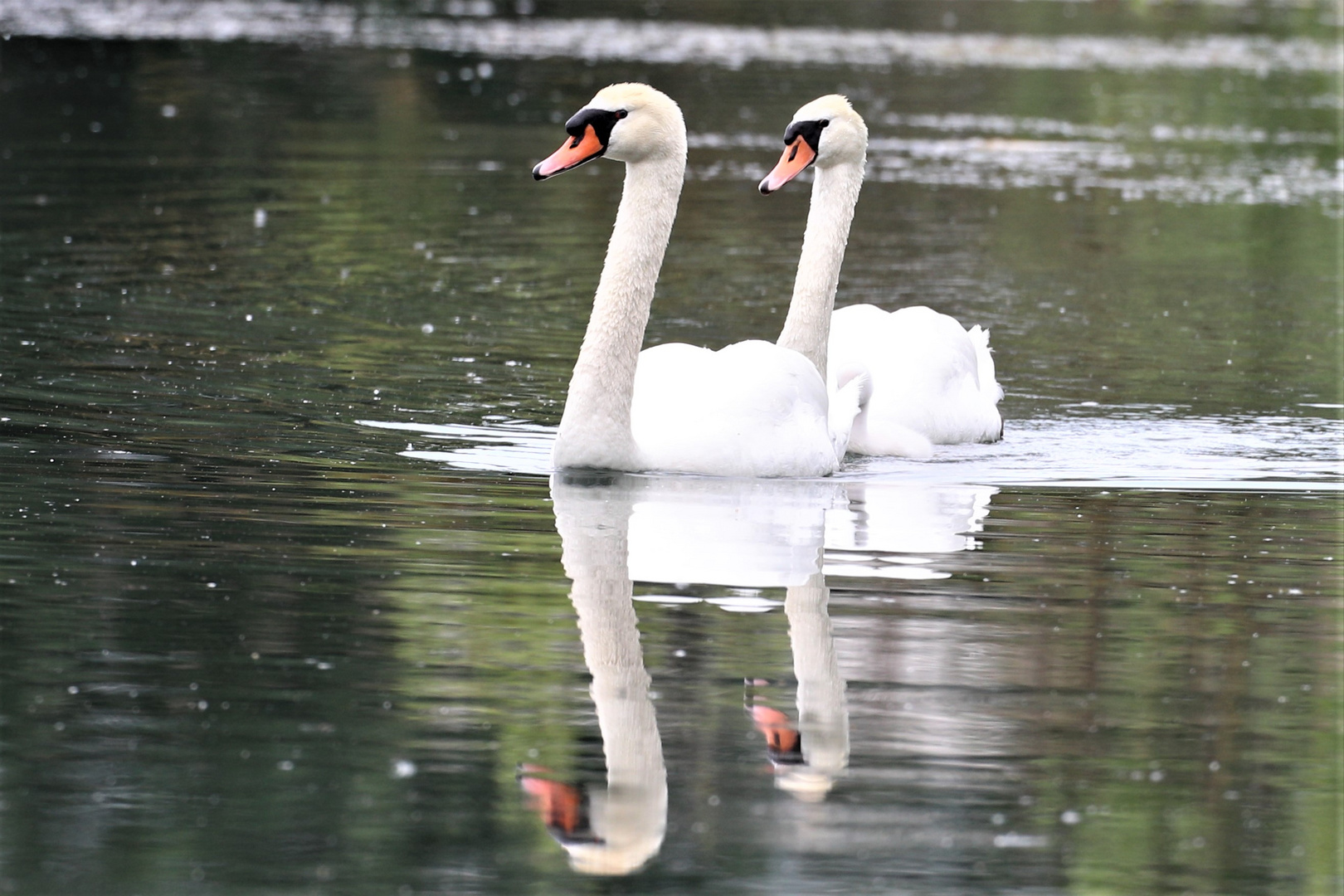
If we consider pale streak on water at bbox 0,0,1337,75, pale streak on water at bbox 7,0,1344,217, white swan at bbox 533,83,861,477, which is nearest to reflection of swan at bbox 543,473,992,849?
white swan at bbox 533,83,861,477

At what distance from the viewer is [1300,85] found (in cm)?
4025

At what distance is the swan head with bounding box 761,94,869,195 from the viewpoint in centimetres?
1226

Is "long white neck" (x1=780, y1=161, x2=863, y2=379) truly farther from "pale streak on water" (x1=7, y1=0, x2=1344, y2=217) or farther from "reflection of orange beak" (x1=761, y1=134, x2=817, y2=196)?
"pale streak on water" (x1=7, y1=0, x2=1344, y2=217)

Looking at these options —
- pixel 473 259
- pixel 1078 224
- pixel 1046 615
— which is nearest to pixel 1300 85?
pixel 1078 224

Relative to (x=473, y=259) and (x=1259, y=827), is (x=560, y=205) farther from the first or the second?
(x=1259, y=827)

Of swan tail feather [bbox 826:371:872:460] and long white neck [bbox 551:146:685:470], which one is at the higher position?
long white neck [bbox 551:146:685:470]

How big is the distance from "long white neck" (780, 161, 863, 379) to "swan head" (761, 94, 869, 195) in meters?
0.09

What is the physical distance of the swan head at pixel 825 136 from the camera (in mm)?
12258

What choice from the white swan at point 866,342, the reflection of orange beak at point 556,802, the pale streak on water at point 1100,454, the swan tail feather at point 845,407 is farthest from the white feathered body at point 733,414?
the reflection of orange beak at point 556,802

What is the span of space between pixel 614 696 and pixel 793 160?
5642 millimetres

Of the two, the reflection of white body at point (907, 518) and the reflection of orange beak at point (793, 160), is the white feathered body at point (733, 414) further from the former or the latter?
the reflection of orange beak at point (793, 160)

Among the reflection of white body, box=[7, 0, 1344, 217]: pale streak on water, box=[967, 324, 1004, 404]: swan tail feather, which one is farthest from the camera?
box=[7, 0, 1344, 217]: pale streak on water

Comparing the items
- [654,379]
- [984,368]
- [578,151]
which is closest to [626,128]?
[578,151]

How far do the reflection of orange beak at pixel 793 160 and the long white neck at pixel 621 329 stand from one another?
0.90 m
